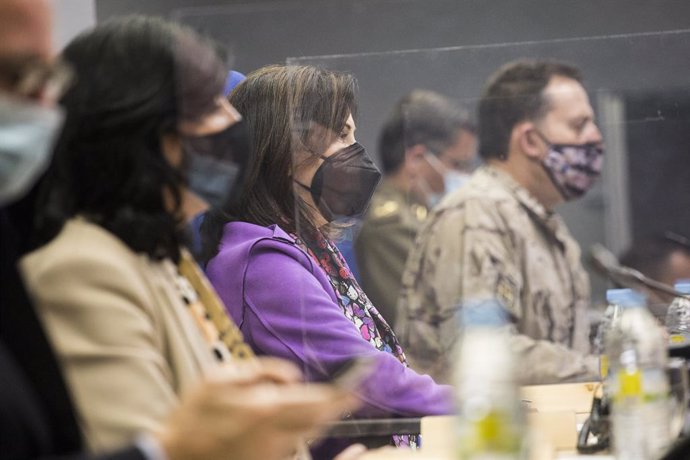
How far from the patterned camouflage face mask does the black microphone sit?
4.5 inches

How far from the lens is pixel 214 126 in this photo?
178 centimetres

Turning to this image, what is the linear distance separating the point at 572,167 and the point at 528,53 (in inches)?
10.7

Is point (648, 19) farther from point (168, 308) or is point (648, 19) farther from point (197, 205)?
point (168, 308)

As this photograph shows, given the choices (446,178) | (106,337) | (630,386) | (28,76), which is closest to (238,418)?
(106,337)

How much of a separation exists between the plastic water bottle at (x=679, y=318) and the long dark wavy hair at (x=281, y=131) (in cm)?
79

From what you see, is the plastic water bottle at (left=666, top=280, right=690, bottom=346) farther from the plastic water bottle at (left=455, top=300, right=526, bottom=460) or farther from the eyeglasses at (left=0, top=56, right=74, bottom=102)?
the eyeglasses at (left=0, top=56, right=74, bottom=102)

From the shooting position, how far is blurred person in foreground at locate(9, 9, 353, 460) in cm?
126

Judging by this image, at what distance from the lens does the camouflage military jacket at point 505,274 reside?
2.23 meters

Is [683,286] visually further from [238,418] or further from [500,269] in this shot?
[238,418]

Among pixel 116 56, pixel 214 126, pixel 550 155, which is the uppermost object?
pixel 116 56

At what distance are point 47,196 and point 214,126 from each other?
0.29m

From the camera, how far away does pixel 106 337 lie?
1.44m

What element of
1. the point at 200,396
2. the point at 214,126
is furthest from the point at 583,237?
the point at 200,396

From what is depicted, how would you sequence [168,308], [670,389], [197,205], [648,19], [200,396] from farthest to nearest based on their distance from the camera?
[648,19], [670,389], [197,205], [168,308], [200,396]
